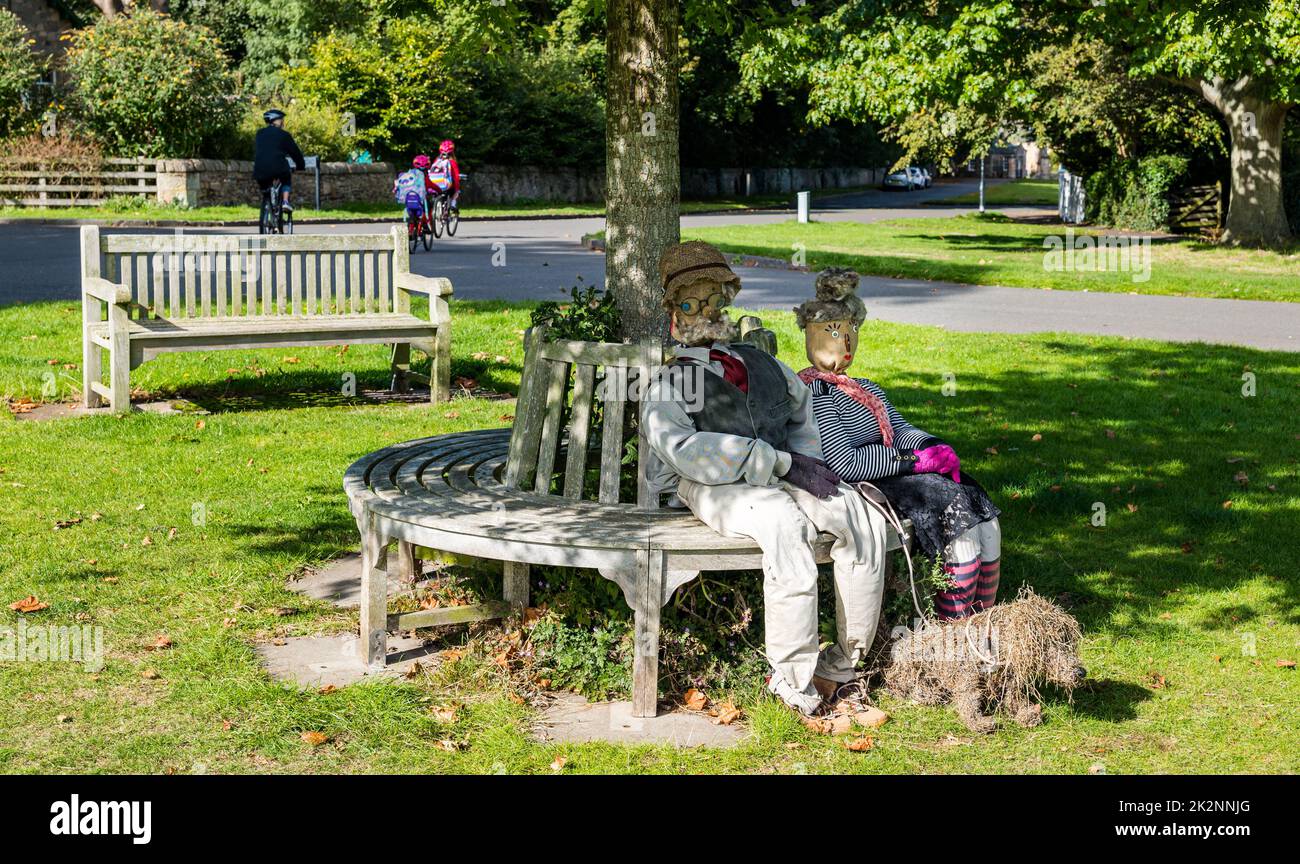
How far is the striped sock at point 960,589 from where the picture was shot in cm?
464

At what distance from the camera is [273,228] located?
2044cm

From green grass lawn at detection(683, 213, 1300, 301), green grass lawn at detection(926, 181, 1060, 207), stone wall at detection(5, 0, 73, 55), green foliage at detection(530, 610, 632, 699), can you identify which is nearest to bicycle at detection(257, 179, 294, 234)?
green grass lawn at detection(683, 213, 1300, 301)

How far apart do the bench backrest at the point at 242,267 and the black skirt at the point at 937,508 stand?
5510 millimetres

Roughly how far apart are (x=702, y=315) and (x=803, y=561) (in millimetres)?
898

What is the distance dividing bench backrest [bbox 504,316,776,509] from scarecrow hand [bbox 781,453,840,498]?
533mm

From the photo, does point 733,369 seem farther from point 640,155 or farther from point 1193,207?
point 1193,207

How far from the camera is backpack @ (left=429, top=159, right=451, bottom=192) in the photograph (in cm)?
2170

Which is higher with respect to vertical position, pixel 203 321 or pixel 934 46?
pixel 934 46

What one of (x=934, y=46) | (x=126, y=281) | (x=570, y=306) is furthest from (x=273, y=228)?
(x=570, y=306)

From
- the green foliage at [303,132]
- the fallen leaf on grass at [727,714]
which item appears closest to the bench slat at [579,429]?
the fallen leaf on grass at [727,714]

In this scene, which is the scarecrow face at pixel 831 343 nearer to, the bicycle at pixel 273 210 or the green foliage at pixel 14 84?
the bicycle at pixel 273 210

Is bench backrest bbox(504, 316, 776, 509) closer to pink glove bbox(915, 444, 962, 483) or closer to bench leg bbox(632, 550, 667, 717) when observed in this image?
bench leg bbox(632, 550, 667, 717)

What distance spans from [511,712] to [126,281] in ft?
18.5

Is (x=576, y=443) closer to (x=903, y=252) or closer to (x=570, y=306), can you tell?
(x=570, y=306)
